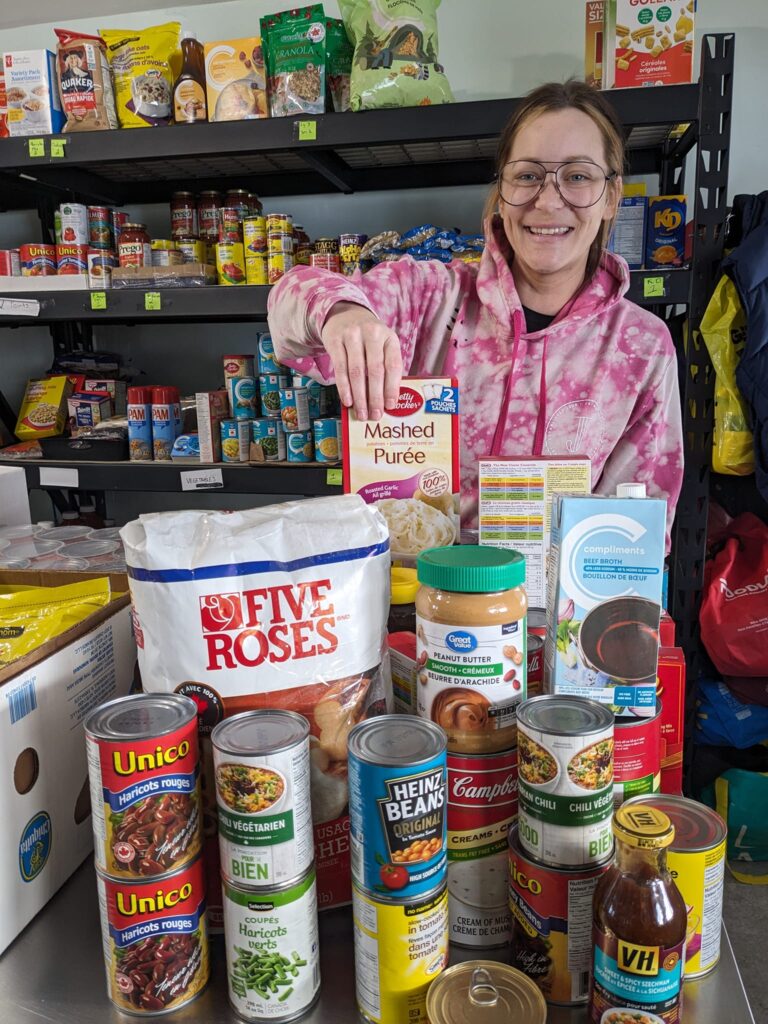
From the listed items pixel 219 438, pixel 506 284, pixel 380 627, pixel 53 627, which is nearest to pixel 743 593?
pixel 506 284

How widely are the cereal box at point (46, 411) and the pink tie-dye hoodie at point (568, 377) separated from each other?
191 cm

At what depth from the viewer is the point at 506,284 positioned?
153 centimetres

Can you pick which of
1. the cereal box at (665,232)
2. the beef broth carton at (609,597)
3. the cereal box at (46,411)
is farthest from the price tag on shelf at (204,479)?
the beef broth carton at (609,597)

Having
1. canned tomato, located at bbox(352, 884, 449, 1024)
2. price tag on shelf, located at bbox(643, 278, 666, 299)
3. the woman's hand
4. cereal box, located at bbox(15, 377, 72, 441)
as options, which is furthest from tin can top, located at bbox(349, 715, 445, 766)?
cereal box, located at bbox(15, 377, 72, 441)

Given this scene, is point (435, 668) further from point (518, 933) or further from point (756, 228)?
point (756, 228)

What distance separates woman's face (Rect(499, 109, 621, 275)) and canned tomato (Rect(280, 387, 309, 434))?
1.18 metres

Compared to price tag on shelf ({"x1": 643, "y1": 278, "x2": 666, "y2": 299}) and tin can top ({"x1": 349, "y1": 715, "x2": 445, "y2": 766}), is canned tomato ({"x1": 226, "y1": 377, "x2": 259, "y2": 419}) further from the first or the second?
tin can top ({"x1": 349, "y1": 715, "x2": 445, "y2": 766})

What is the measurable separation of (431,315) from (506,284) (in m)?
0.16

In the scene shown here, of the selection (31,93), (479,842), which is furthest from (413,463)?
(31,93)

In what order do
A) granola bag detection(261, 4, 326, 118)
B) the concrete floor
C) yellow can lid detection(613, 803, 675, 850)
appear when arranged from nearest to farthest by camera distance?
yellow can lid detection(613, 803, 675, 850)
the concrete floor
granola bag detection(261, 4, 326, 118)

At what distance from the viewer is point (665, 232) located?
7.73ft

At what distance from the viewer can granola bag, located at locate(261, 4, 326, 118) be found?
231cm

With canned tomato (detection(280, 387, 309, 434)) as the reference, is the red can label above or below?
below

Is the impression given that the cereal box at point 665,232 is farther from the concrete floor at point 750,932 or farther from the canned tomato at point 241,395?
the concrete floor at point 750,932
